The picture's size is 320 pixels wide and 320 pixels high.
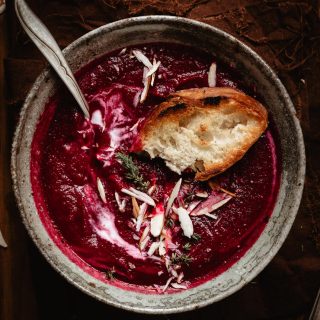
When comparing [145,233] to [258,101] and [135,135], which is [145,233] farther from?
[258,101]

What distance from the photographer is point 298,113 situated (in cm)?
263

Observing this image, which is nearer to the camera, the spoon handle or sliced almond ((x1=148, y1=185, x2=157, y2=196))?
the spoon handle

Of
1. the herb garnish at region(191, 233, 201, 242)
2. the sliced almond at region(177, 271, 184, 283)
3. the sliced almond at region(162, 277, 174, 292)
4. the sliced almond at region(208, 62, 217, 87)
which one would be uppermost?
the sliced almond at region(208, 62, 217, 87)

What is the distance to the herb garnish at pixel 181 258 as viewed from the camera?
92.8 inches

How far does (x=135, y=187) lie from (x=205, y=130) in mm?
403

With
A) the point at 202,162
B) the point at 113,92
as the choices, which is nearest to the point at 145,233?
the point at 202,162

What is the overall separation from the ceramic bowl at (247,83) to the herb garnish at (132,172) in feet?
1.37

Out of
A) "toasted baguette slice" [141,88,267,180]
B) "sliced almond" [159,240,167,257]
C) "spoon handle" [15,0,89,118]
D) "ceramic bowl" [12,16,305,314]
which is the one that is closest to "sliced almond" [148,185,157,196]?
"toasted baguette slice" [141,88,267,180]

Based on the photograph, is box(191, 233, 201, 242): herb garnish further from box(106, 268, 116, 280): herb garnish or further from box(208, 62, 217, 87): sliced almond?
box(208, 62, 217, 87): sliced almond

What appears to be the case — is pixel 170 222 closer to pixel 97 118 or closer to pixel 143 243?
pixel 143 243

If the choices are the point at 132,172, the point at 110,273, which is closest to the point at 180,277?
the point at 110,273

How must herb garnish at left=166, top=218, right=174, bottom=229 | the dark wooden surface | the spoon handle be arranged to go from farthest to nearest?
the dark wooden surface < herb garnish at left=166, top=218, right=174, bottom=229 < the spoon handle

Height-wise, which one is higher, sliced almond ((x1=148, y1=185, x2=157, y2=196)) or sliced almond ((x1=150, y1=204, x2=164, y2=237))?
sliced almond ((x1=148, y1=185, x2=157, y2=196))

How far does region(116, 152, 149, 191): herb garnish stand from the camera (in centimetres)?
232
